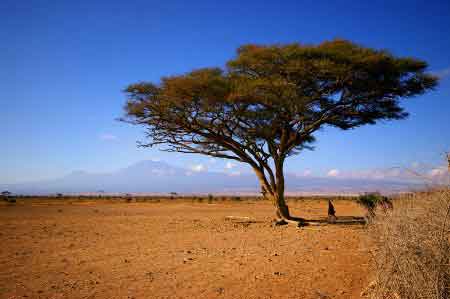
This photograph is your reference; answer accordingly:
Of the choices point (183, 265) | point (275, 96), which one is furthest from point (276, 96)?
point (183, 265)

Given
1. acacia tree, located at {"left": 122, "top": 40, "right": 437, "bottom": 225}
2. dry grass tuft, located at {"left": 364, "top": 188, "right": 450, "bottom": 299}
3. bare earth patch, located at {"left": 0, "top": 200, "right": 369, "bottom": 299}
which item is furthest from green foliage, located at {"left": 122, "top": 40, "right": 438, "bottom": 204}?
dry grass tuft, located at {"left": 364, "top": 188, "right": 450, "bottom": 299}

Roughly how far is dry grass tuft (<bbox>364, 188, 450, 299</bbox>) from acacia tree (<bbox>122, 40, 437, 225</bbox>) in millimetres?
9769

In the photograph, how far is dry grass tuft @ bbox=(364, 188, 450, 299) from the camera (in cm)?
420

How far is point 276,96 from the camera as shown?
14938 millimetres

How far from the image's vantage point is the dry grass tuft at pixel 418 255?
165 inches

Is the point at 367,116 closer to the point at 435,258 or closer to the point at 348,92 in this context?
the point at 348,92

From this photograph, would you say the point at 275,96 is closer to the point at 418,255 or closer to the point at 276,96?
the point at 276,96

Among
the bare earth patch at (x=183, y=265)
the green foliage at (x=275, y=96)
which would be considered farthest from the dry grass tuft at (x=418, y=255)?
the green foliage at (x=275, y=96)

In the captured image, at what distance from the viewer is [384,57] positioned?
14297mm

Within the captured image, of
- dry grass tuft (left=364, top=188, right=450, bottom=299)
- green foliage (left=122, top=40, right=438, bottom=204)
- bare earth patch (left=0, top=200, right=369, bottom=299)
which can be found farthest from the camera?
green foliage (left=122, top=40, right=438, bottom=204)

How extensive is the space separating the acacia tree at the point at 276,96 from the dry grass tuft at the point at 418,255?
977 centimetres

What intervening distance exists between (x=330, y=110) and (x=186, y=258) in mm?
10070

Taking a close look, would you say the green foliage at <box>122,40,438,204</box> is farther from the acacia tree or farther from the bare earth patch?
the bare earth patch

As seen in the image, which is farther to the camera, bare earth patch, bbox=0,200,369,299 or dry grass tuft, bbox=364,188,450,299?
bare earth patch, bbox=0,200,369,299
